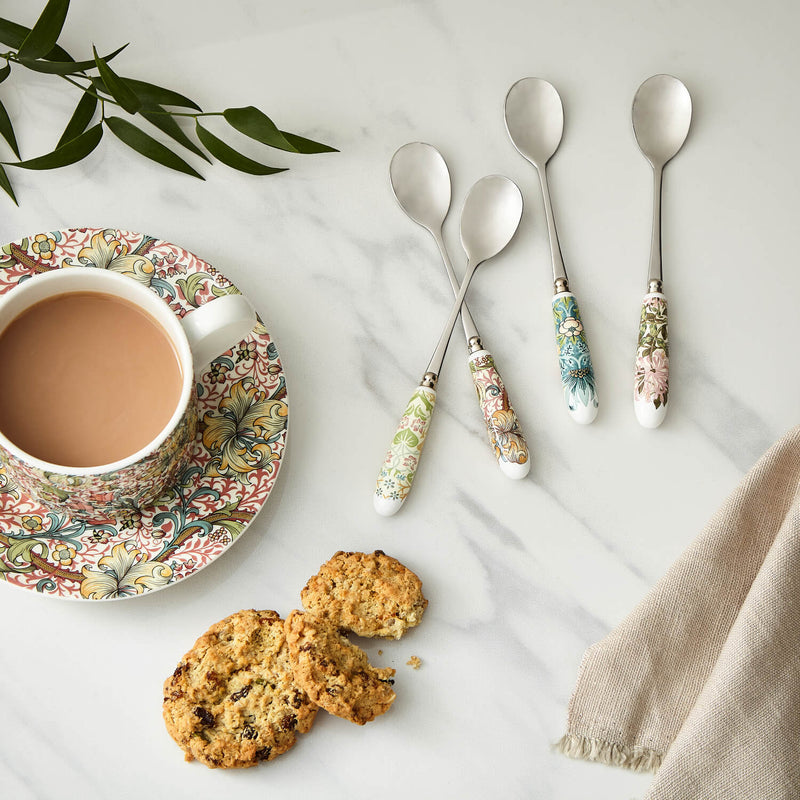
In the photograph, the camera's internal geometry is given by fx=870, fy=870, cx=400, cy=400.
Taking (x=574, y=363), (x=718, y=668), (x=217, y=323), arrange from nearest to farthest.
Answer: (x=217, y=323), (x=718, y=668), (x=574, y=363)

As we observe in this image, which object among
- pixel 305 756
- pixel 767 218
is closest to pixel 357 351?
pixel 305 756

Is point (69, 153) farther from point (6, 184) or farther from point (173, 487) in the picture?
point (173, 487)

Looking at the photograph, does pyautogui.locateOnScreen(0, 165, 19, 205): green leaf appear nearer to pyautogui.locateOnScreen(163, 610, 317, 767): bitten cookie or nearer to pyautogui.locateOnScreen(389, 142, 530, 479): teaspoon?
pyautogui.locateOnScreen(389, 142, 530, 479): teaspoon

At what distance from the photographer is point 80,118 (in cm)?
100

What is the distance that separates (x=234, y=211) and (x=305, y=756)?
62 centimetres

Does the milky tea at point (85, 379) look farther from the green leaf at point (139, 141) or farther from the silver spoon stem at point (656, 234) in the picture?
the silver spoon stem at point (656, 234)

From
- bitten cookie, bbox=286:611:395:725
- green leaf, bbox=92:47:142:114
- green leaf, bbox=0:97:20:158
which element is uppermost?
green leaf, bbox=92:47:142:114

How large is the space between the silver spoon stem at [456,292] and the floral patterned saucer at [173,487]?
0.23 m

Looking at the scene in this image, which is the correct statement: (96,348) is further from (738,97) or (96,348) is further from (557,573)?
(738,97)

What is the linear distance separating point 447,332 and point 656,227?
30 cm

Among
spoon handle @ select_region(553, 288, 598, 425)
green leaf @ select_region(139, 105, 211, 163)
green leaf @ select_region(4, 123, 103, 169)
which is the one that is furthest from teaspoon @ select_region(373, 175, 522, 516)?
green leaf @ select_region(4, 123, 103, 169)

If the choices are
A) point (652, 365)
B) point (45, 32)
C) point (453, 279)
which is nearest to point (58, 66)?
point (45, 32)

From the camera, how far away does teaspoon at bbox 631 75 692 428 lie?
100cm

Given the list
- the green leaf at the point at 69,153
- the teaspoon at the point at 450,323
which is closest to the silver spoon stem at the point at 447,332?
the teaspoon at the point at 450,323
